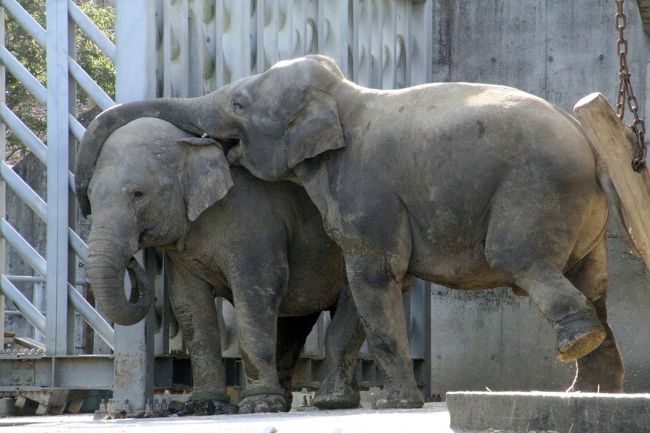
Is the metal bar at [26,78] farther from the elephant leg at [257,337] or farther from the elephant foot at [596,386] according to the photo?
the elephant foot at [596,386]

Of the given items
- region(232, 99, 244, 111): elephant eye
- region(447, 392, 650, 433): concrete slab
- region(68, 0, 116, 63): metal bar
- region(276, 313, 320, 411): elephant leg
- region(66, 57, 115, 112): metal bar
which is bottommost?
region(447, 392, 650, 433): concrete slab

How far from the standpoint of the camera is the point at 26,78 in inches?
508

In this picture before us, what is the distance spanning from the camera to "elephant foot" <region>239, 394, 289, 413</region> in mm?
11430

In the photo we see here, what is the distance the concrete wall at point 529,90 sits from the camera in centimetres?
1419

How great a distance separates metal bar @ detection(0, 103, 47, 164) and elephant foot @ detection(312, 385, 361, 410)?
2.82 metres

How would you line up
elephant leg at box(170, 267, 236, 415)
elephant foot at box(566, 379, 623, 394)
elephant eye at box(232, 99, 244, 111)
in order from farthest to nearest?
1. elephant leg at box(170, 267, 236, 415)
2. elephant eye at box(232, 99, 244, 111)
3. elephant foot at box(566, 379, 623, 394)

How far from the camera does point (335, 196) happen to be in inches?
449

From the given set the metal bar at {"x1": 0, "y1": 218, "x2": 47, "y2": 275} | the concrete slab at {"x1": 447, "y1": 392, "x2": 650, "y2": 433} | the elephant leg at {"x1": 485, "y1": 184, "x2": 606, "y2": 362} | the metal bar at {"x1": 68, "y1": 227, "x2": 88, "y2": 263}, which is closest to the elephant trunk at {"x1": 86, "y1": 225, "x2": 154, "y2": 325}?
the metal bar at {"x1": 68, "y1": 227, "x2": 88, "y2": 263}

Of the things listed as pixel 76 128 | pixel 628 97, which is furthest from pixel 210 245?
pixel 628 97

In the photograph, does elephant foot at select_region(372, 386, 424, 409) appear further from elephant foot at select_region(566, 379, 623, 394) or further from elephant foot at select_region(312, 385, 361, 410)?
elephant foot at select_region(566, 379, 623, 394)

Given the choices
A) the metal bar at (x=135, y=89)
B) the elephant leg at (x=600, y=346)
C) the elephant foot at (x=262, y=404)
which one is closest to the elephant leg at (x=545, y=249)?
the elephant leg at (x=600, y=346)

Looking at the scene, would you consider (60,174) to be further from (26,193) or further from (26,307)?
(26,307)

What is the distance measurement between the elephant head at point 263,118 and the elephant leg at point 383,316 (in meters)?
0.90

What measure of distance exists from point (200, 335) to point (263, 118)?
5.26ft
